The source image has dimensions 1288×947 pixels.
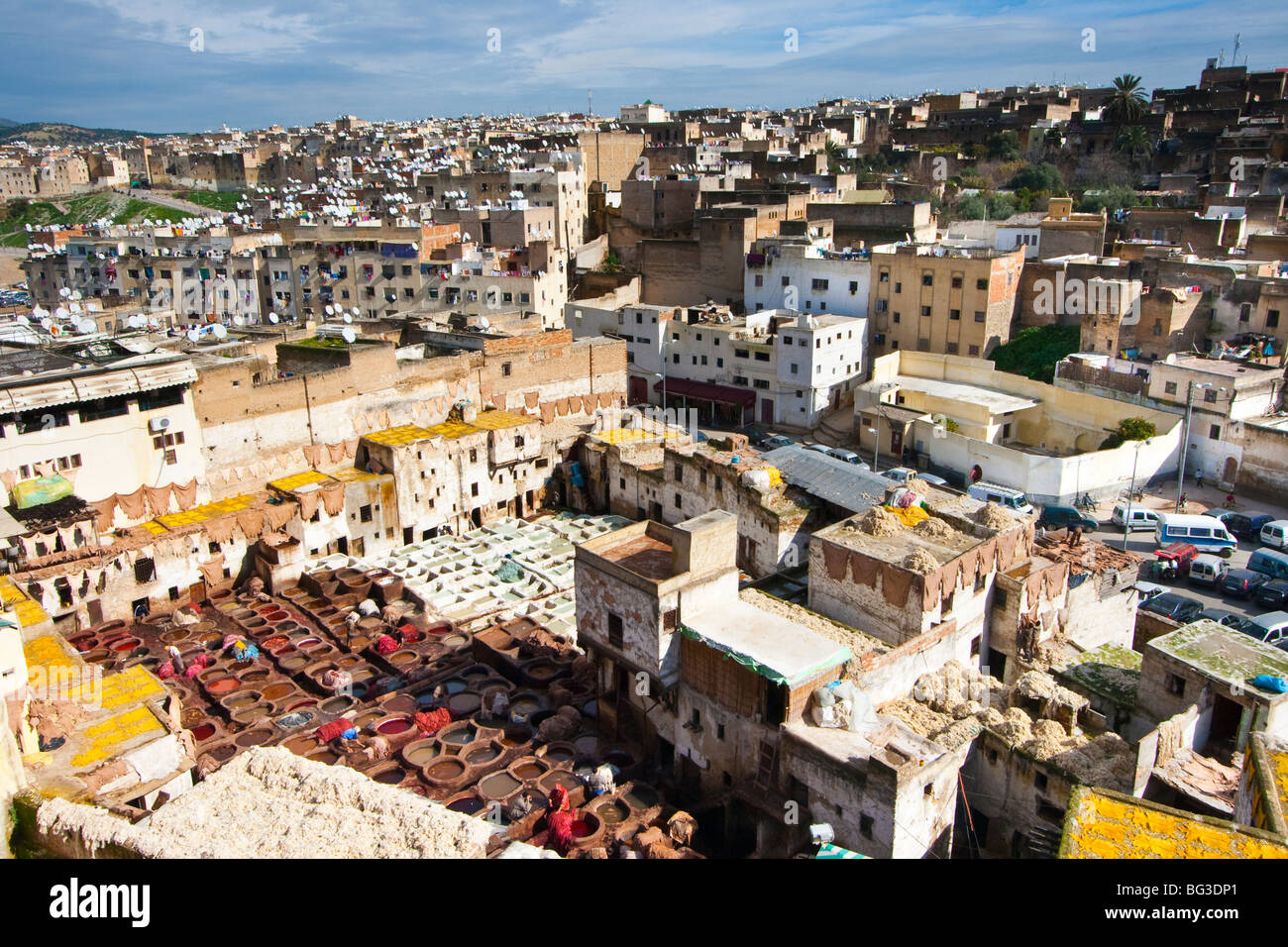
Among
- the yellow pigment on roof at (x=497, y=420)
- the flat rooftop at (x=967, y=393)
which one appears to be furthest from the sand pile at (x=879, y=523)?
the flat rooftop at (x=967, y=393)

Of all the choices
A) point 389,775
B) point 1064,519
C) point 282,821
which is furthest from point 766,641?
point 1064,519

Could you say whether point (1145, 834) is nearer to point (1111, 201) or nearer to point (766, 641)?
point (766, 641)

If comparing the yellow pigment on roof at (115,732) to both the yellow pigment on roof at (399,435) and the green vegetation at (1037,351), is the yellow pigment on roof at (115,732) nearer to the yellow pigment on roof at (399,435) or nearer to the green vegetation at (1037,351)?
the yellow pigment on roof at (399,435)

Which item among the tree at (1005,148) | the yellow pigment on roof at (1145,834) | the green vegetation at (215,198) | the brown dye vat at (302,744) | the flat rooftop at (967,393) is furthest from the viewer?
the green vegetation at (215,198)

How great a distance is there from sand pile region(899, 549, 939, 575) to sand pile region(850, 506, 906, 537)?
168cm

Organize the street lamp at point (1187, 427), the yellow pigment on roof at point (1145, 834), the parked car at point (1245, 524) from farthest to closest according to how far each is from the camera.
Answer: the street lamp at point (1187, 427) < the parked car at point (1245, 524) < the yellow pigment on roof at point (1145, 834)

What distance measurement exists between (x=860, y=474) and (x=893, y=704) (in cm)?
864

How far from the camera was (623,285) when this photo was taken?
53031 mm

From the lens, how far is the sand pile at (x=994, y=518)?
20.5 meters

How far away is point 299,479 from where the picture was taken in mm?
31125

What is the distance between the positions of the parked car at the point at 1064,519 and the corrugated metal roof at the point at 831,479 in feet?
29.0

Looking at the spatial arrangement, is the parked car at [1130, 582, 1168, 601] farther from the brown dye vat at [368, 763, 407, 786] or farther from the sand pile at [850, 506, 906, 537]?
the brown dye vat at [368, 763, 407, 786]
